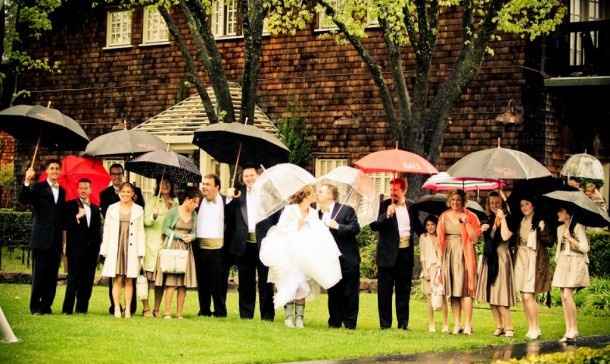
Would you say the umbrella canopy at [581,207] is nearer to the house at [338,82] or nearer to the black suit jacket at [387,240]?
the black suit jacket at [387,240]

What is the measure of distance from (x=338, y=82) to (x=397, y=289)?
41.7 feet

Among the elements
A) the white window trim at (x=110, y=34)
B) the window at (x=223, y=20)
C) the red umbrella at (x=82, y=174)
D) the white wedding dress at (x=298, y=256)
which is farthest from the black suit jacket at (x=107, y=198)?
the white window trim at (x=110, y=34)

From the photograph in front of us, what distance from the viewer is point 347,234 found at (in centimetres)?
1700

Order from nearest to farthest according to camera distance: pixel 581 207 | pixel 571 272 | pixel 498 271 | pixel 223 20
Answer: pixel 581 207
pixel 571 272
pixel 498 271
pixel 223 20

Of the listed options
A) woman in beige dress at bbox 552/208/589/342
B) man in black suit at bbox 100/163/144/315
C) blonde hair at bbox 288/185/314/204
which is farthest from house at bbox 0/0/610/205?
woman in beige dress at bbox 552/208/589/342

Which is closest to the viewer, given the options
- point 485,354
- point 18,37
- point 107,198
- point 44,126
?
point 485,354

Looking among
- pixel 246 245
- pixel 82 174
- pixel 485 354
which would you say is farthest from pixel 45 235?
pixel 485 354

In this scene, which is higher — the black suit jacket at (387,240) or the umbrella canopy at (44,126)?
the umbrella canopy at (44,126)

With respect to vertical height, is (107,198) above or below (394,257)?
above

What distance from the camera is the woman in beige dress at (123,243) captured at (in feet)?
55.7

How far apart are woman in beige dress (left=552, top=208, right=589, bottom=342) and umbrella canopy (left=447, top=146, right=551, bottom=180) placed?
70cm

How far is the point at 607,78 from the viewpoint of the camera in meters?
25.0

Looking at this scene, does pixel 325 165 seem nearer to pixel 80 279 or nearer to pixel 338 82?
pixel 338 82

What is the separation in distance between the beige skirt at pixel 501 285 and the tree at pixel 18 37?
15373mm
